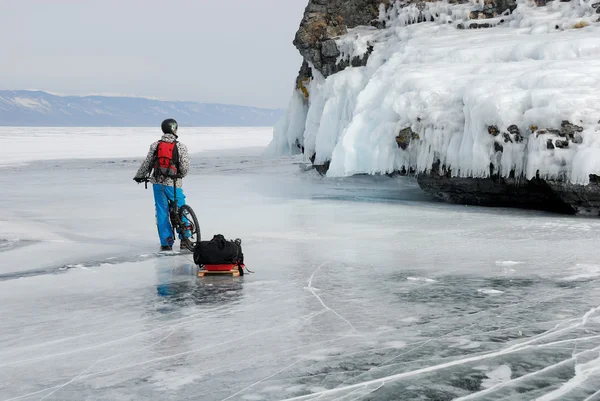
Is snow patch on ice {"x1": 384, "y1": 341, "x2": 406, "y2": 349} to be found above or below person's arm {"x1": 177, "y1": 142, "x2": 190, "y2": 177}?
below

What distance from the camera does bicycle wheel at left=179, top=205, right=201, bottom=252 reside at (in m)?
10.9

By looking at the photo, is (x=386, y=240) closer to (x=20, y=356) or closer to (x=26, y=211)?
(x=20, y=356)

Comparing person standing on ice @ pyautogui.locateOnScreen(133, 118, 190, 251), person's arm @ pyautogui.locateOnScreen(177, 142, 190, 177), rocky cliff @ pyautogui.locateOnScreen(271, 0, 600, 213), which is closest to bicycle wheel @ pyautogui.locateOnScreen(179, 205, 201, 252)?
person standing on ice @ pyautogui.locateOnScreen(133, 118, 190, 251)

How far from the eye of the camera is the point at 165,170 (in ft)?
35.6

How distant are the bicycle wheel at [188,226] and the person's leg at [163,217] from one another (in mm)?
269

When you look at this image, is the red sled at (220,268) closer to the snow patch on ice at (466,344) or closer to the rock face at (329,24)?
the snow patch on ice at (466,344)

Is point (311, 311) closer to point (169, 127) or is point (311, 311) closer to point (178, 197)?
point (178, 197)

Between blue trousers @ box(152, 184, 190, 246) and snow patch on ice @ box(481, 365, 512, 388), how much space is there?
634cm

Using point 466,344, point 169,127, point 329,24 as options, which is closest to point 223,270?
point 169,127

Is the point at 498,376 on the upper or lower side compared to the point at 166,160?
lower

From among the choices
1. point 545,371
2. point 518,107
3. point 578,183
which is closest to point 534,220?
point 578,183

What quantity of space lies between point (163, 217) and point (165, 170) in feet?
2.32

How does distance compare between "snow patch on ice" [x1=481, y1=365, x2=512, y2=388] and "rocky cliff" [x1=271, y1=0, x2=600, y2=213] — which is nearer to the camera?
"snow patch on ice" [x1=481, y1=365, x2=512, y2=388]

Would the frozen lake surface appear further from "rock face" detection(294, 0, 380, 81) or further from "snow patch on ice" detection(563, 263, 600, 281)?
"rock face" detection(294, 0, 380, 81)
